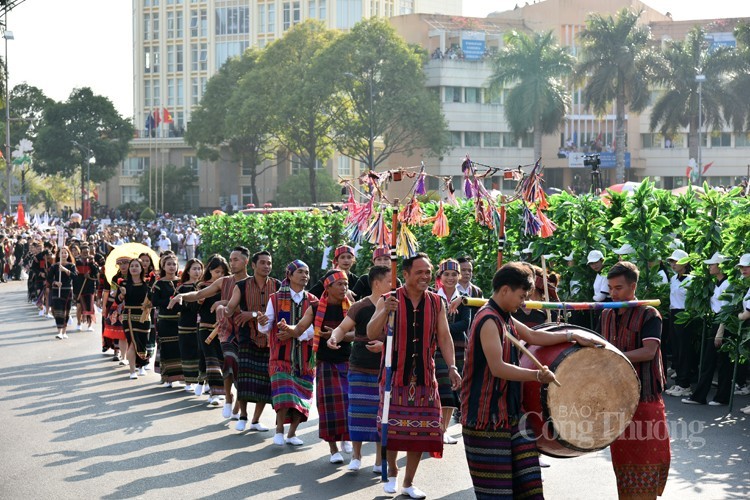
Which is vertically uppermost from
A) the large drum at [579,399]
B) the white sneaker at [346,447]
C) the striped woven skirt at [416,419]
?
the large drum at [579,399]

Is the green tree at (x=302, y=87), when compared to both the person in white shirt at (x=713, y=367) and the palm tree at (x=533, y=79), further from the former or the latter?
the person in white shirt at (x=713, y=367)

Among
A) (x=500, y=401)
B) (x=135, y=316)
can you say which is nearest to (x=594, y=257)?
(x=135, y=316)

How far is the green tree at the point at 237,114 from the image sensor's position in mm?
69250

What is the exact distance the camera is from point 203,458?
10.9 metres

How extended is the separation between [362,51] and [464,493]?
57.5 metres

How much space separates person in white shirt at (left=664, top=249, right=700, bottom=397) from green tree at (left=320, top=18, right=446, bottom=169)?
5070 cm

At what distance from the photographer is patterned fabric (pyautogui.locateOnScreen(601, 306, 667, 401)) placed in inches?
305

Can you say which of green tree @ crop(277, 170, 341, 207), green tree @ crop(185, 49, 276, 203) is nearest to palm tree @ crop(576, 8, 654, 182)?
green tree @ crop(185, 49, 276, 203)

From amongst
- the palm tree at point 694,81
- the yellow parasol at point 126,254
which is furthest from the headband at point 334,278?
the palm tree at point 694,81

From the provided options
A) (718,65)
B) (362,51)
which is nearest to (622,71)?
(718,65)

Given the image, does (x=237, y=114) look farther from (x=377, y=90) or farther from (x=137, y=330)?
(x=137, y=330)

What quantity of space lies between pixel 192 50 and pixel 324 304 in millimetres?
109432

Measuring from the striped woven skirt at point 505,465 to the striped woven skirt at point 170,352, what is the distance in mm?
8840

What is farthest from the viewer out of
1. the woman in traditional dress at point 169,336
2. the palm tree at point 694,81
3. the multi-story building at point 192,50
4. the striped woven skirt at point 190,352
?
the multi-story building at point 192,50
